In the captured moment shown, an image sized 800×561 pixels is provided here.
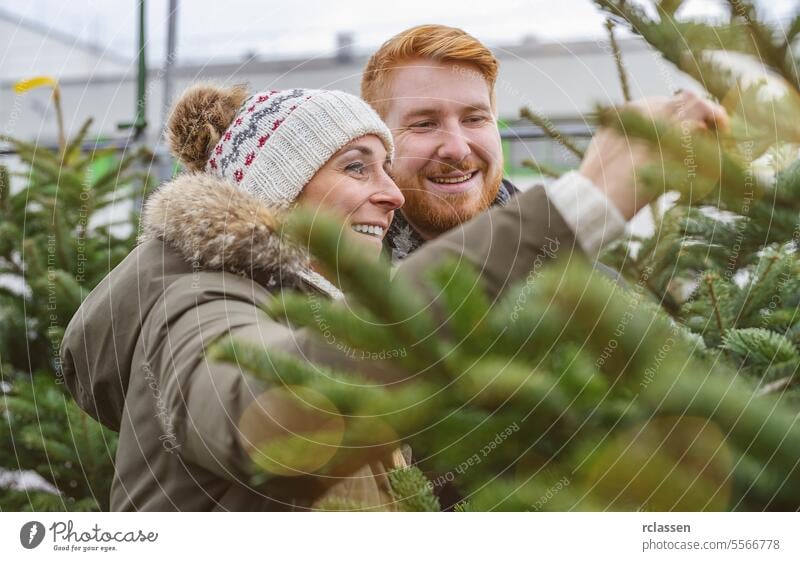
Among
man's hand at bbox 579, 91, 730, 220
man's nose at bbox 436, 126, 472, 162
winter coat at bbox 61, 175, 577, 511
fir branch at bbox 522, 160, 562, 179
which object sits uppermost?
man's hand at bbox 579, 91, 730, 220

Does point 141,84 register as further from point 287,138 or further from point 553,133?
point 553,133

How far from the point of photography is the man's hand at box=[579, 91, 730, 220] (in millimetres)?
389

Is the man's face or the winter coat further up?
the man's face

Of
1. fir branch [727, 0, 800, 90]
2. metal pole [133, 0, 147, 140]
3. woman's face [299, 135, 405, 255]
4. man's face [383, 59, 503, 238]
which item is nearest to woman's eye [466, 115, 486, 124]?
man's face [383, 59, 503, 238]

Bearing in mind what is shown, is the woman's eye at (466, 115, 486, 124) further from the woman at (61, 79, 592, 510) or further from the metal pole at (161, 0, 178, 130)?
the metal pole at (161, 0, 178, 130)

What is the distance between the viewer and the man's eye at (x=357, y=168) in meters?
0.76

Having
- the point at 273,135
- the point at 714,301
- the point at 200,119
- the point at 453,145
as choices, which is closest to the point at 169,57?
the point at 200,119

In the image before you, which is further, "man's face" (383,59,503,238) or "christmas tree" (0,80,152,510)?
"christmas tree" (0,80,152,510)

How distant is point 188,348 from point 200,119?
314 millimetres

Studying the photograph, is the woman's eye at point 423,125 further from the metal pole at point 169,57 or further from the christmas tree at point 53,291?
the christmas tree at point 53,291

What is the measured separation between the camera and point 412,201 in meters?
0.83

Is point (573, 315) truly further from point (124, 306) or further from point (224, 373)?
point (124, 306)

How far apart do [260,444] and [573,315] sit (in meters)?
0.27

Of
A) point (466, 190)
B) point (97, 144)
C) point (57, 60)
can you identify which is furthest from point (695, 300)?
point (97, 144)
